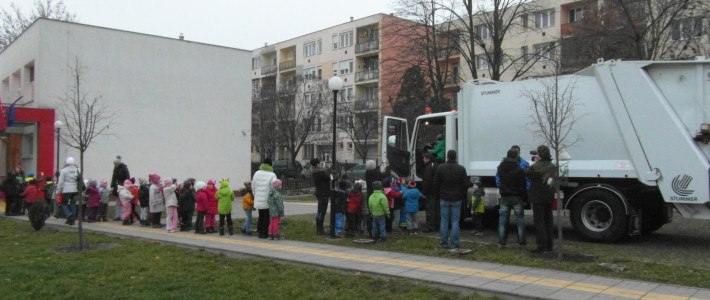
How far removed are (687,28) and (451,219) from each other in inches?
783

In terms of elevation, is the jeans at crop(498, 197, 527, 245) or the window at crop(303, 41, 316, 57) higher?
the window at crop(303, 41, 316, 57)

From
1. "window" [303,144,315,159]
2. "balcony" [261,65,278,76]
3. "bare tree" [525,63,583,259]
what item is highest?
"balcony" [261,65,278,76]

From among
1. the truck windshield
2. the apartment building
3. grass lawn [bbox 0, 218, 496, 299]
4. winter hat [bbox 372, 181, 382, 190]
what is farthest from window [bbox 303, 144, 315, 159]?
grass lawn [bbox 0, 218, 496, 299]

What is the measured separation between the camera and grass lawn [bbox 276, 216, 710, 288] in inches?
291

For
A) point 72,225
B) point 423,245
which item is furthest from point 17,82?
point 423,245

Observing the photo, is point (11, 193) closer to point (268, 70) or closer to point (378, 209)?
point (378, 209)

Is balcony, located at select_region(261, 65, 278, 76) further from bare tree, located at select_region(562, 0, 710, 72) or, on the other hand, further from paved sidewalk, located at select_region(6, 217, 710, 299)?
paved sidewalk, located at select_region(6, 217, 710, 299)

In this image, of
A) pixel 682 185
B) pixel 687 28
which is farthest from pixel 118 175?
pixel 687 28

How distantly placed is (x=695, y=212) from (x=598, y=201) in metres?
1.56

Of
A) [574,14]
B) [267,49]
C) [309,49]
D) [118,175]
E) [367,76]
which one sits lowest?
[118,175]

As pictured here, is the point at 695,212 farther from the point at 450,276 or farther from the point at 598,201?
the point at 450,276

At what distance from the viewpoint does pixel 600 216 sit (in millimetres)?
10523

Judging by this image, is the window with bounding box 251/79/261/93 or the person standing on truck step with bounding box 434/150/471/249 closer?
the person standing on truck step with bounding box 434/150/471/249

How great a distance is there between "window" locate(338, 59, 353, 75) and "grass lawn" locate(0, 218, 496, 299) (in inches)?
2105
